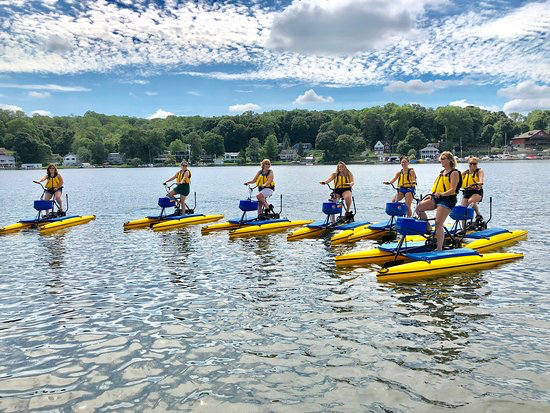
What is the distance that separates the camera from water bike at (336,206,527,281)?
36.6ft

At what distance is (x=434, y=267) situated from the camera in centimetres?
1128

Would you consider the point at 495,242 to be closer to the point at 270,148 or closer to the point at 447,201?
the point at 447,201

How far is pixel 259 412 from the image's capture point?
18.0 feet

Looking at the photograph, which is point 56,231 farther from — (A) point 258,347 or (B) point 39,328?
(A) point 258,347

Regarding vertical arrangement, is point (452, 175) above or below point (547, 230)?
above

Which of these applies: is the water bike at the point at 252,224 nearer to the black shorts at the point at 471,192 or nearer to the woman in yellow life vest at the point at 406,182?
the woman in yellow life vest at the point at 406,182

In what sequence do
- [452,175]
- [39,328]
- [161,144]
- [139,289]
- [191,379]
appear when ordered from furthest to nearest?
[161,144], [452,175], [139,289], [39,328], [191,379]

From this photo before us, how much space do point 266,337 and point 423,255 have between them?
5702mm

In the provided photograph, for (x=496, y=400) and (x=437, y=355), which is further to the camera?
(x=437, y=355)

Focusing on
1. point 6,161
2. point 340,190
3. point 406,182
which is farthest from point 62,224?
point 6,161

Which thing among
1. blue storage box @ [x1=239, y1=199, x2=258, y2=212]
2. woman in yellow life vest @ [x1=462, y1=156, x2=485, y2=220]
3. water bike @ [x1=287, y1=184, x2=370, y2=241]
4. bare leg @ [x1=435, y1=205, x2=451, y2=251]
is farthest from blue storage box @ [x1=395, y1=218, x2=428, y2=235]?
blue storage box @ [x1=239, y1=199, x2=258, y2=212]

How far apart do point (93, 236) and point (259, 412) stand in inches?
591

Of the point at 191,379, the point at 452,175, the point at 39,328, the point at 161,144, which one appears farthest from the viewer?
the point at 161,144

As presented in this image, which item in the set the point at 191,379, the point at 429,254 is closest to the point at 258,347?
the point at 191,379
